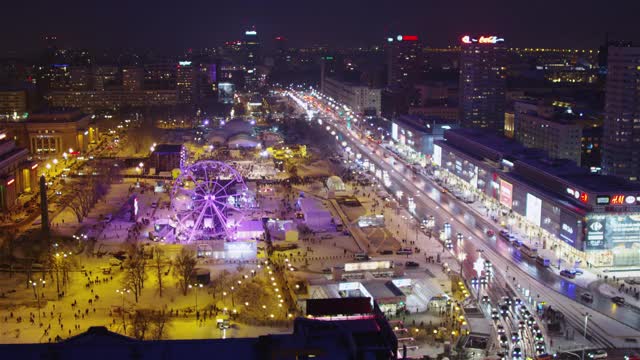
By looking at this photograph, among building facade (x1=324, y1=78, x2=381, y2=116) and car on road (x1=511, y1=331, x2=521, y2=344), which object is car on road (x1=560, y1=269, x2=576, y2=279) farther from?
building facade (x1=324, y1=78, x2=381, y2=116)

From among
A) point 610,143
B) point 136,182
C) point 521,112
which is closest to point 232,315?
point 136,182

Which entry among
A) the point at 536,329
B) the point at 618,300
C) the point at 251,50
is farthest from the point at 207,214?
the point at 251,50

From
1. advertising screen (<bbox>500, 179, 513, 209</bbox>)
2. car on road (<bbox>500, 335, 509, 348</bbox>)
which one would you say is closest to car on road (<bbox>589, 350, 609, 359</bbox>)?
car on road (<bbox>500, 335, 509, 348</bbox>)

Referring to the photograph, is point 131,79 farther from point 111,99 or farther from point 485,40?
point 485,40

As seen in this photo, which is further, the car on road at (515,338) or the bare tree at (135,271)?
the bare tree at (135,271)

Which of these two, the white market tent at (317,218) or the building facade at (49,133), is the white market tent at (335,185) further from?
the building facade at (49,133)

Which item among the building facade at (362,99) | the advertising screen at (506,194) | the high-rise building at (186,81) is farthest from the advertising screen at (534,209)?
the high-rise building at (186,81)

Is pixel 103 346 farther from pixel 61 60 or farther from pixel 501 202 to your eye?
pixel 61 60
